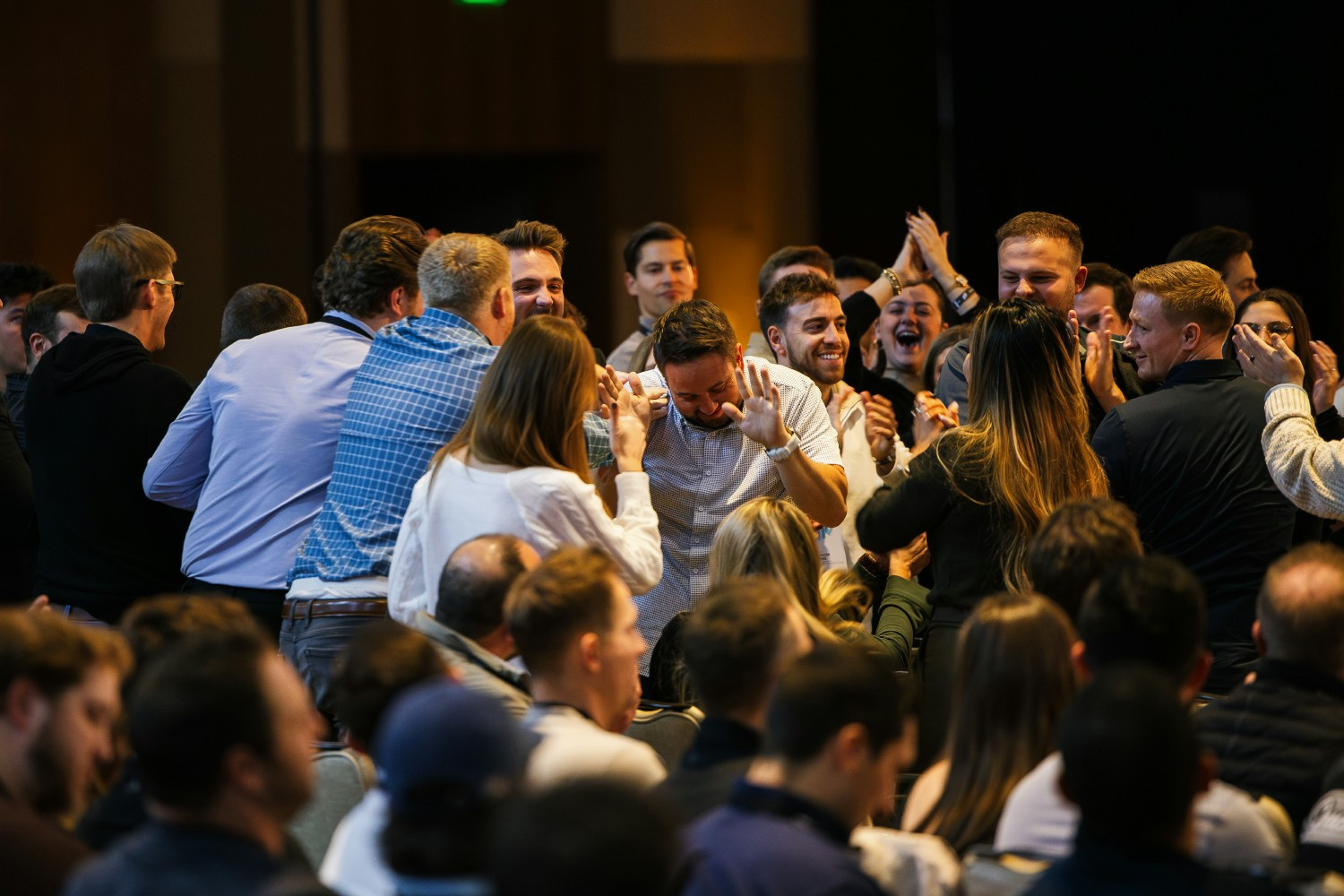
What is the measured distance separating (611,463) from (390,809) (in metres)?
1.99

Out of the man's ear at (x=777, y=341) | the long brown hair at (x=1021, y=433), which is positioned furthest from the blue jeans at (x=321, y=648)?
the man's ear at (x=777, y=341)

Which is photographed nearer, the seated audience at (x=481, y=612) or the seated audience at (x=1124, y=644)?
the seated audience at (x=1124, y=644)

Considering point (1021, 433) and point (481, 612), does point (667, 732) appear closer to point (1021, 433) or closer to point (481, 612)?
point (481, 612)

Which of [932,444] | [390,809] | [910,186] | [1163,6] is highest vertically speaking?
[1163,6]

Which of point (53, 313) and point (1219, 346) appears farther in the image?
point (53, 313)

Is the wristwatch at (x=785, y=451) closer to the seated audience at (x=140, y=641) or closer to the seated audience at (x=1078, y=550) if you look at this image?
the seated audience at (x=1078, y=550)

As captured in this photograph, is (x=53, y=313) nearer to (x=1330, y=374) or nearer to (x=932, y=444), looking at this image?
(x=932, y=444)

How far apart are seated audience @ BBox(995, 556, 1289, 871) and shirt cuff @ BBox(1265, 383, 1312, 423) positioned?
1.16 metres

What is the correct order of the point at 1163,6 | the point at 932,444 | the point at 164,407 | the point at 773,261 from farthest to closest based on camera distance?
1. the point at 1163,6
2. the point at 773,261
3. the point at 164,407
4. the point at 932,444

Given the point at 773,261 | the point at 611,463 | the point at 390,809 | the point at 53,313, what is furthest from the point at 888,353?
the point at 390,809

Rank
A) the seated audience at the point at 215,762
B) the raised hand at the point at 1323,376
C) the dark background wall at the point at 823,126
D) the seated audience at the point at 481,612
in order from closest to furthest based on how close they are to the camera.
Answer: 1. the seated audience at the point at 215,762
2. the seated audience at the point at 481,612
3. the raised hand at the point at 1323,376
4. the dark background wall at the point at 823,126

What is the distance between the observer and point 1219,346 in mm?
3863

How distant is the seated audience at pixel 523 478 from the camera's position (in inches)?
119

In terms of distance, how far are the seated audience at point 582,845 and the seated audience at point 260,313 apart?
10.6 feet
